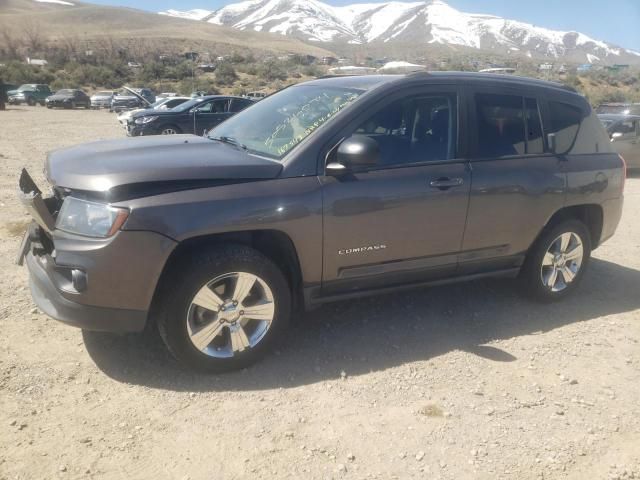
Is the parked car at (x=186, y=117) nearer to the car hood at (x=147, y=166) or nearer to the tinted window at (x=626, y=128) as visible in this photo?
the tinted window at (x=626, y=128)

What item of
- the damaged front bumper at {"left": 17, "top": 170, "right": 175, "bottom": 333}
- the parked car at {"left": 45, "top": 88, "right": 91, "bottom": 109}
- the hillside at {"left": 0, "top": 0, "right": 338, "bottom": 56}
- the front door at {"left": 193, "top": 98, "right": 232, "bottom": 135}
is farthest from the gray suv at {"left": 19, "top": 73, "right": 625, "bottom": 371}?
the hillside at {"left": 0, "top": 0, "right": 338, "bottom": 56}

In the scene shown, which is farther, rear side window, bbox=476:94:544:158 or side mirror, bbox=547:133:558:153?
side mirror, bbox=547:133:558:153

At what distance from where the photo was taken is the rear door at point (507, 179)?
4055 mm

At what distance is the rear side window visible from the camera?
13.5 feet

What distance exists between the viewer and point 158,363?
11.5 feet

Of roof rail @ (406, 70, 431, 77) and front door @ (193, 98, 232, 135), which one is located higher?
roof rail @ (406, 70, 431, 77)

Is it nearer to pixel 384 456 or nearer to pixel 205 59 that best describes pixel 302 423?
pixel 384 456

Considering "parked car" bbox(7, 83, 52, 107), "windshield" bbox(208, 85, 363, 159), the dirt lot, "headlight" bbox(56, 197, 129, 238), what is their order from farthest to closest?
"parked car" bbox(7, 83, 52, 107), "windshield" bbox(208, 85, 363, 159), "headlight" bbox(56, 197, 129, 238), the dirt lot

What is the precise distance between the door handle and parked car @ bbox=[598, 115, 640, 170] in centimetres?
1048

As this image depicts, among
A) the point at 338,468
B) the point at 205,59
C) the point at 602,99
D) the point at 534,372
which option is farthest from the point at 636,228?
the point at 205,59

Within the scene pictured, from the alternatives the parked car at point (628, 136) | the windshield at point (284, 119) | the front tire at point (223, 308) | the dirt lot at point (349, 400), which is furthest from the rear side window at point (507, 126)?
the parked car at point (628, 136)

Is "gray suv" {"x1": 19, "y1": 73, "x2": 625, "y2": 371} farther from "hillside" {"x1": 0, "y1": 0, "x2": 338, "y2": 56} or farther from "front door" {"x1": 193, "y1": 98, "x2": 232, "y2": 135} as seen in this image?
"hillside" {"x1": 0, "y1": 0, "x2": 338, "y2": 56}

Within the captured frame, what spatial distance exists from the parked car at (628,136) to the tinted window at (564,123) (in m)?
9.11

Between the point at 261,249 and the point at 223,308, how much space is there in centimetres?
44
